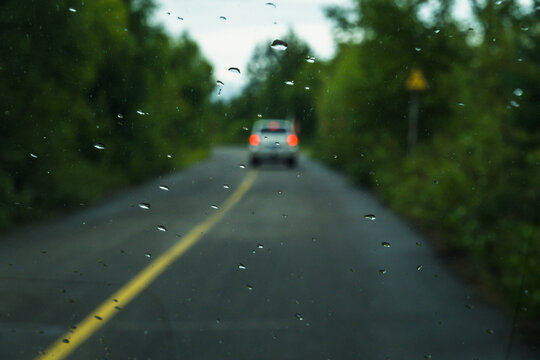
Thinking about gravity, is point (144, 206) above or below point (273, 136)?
below

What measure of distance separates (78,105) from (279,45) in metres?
1.00

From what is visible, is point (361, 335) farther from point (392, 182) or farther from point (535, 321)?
point (535, 321)

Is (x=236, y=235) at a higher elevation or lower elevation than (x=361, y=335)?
higher

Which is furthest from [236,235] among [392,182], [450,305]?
[450,305]

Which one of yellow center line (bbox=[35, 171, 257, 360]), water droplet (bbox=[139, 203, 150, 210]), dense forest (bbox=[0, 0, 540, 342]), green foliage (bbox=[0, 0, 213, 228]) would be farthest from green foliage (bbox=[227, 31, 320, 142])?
yellow center line (bbox=[35, 171, 257, 360])

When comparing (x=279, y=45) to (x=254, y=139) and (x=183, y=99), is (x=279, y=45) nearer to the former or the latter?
(x=183, y=99)

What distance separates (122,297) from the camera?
173 inches

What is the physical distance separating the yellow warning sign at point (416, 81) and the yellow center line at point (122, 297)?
3.77 ft

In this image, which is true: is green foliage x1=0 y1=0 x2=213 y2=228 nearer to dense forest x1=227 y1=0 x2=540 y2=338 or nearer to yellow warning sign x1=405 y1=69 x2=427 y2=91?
dense forest x1=227 y1=0 x2=540 y2=338

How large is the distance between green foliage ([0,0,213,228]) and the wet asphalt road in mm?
232

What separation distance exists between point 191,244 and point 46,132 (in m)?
1.77

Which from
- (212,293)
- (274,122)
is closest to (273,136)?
(274,122)

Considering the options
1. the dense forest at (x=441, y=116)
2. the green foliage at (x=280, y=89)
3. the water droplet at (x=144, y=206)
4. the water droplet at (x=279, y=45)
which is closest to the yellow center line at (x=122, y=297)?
the water droplet at (x=144, y=206)

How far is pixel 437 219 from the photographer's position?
222 inches
